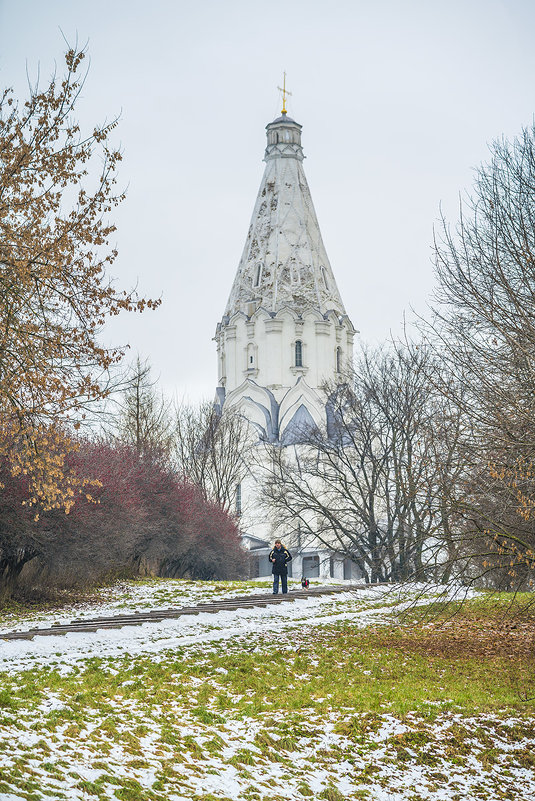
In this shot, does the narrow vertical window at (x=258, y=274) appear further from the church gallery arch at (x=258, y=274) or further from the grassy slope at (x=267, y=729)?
the grassy slope at (x=267, y=729)

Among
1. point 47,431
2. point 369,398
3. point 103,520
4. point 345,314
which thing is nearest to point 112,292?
point 47,431

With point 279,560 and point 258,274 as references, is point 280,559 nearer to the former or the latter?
point 279,560

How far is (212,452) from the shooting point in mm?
48438

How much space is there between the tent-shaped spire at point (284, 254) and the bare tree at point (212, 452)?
1178 centimetres

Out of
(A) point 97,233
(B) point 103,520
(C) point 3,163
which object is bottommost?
(B) point 103,520

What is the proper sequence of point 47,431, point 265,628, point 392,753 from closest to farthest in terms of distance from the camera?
point 392,753
point 47,431
point 265,628

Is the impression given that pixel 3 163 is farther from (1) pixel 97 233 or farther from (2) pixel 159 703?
(2) pixel 159 703

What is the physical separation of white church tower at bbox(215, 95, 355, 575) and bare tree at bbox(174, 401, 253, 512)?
6.85m

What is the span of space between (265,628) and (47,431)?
6392 millimetres

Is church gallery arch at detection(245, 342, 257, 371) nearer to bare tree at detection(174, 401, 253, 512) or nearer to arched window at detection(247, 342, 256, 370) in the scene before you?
arched window at detection(247, 342, 256, 370)

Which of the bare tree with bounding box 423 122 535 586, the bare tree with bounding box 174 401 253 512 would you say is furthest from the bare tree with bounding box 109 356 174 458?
the bare tree with bounding box 423 122 535 586

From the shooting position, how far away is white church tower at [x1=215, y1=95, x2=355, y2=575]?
60.8 meters

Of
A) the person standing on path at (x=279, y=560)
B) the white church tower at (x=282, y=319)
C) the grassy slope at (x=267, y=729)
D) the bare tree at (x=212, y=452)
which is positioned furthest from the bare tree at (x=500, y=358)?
the white church tower at (x=282, y=319)

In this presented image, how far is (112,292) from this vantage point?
12734 millimetres
